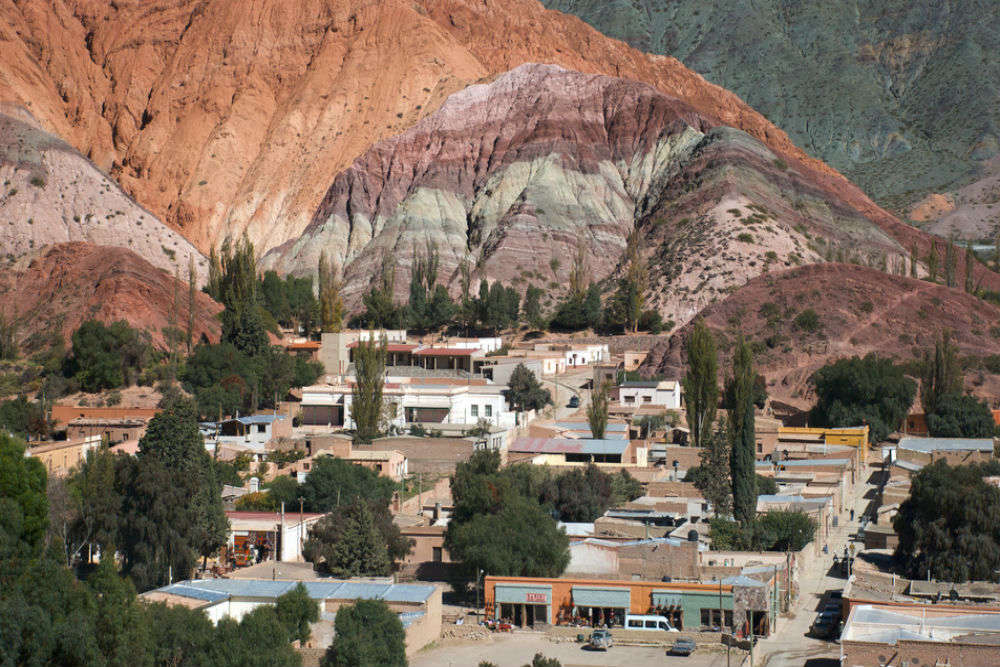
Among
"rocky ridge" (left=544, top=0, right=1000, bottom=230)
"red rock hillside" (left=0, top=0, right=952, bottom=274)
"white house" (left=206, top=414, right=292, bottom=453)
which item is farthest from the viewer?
"rocky ridge" (left=544, top=0, right=1000, bottom=230)

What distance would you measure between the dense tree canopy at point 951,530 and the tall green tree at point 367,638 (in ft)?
51.1

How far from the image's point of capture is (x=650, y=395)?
74.9 m

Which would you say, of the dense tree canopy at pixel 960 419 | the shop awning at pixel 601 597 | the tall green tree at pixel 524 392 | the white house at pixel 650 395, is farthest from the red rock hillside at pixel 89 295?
the shop awning at pixel 601 597

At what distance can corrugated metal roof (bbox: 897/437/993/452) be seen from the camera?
6094 cm

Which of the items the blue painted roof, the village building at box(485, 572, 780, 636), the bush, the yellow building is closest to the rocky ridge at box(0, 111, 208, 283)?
the bush

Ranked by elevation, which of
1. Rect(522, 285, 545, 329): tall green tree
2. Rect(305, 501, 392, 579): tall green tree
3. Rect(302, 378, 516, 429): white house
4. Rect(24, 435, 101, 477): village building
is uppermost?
Rect(522, 285, 545, 329): tall green tree

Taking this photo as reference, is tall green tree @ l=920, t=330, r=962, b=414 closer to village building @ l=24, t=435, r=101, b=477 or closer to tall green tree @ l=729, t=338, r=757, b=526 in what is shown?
tall green tree @ l=729, t=338, r=757, b=526

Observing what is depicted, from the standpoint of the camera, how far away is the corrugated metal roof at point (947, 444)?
60.9 metres

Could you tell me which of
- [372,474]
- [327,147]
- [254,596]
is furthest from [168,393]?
[327,147]

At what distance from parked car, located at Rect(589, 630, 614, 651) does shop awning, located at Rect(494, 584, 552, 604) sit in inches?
97.2

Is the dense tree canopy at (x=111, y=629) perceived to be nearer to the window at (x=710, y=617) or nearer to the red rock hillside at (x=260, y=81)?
the window at (x=710, y=617)

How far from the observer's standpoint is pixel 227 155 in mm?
142125

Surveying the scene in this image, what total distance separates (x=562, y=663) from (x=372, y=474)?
18128 millimetres

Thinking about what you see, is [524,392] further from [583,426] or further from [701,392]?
[701,392]
